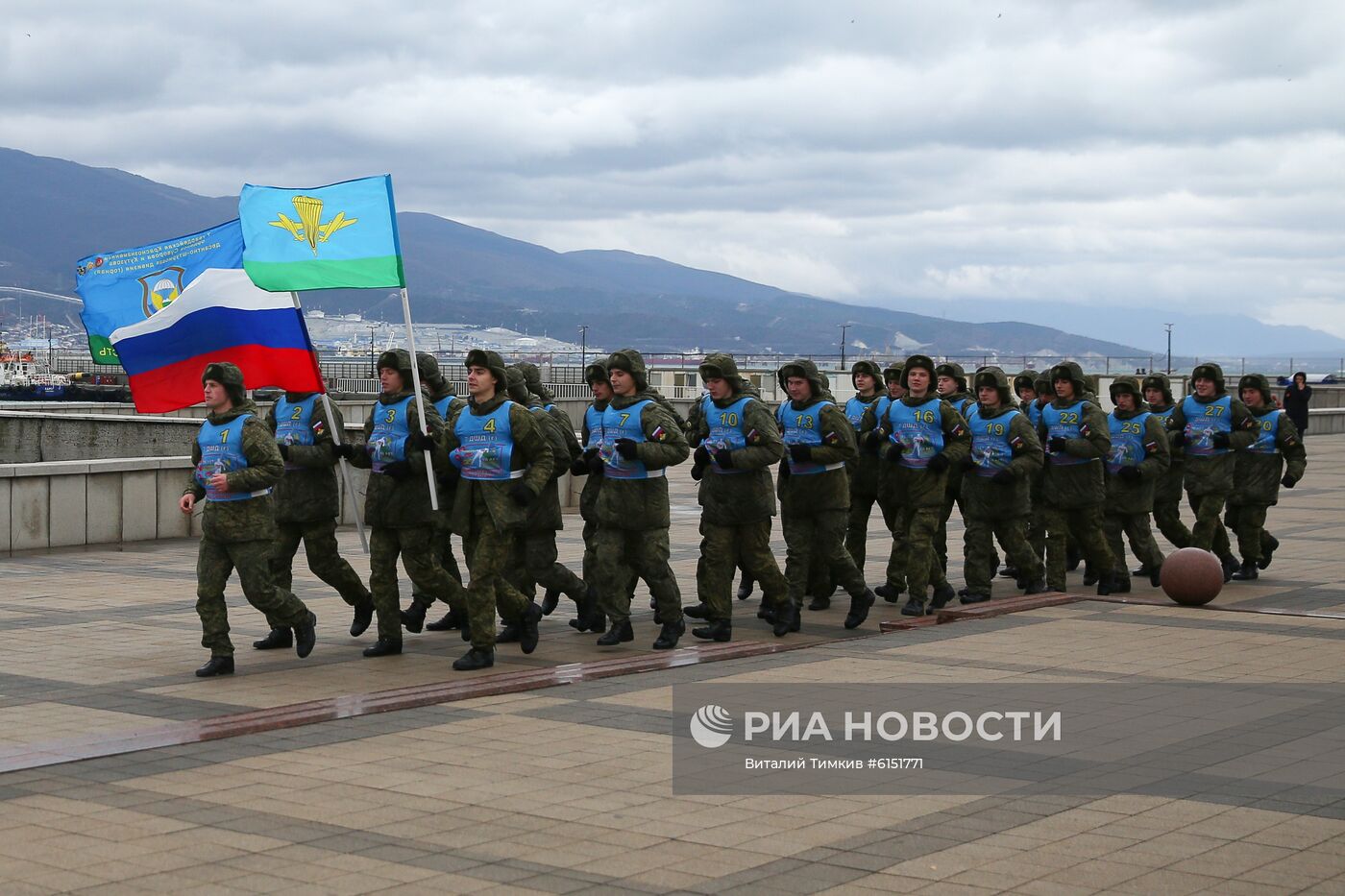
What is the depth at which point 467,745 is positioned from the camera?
8.32 metres

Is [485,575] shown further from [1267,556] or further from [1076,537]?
[1267,556]

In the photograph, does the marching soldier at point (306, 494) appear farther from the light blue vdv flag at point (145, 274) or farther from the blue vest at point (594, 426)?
the blue vest at point (594, 426)

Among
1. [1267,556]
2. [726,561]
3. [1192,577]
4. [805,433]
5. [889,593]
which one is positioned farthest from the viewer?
[1267,556]

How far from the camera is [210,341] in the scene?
1221 centimetres

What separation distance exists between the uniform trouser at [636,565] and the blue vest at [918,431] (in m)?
2.47

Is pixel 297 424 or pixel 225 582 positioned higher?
pixel 297 424

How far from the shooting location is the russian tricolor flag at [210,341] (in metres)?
11.9

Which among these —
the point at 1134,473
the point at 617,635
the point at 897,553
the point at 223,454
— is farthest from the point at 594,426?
the point at 1134,473

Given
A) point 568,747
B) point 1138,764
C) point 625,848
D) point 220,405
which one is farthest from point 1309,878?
point 220,405

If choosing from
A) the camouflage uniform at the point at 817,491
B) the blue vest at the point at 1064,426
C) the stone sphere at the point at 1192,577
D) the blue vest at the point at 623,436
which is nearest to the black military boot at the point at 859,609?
the camouflage uniform at the point at 817,491

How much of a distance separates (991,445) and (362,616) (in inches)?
201

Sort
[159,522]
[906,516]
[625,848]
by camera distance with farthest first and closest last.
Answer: [159,522] → [906,516] → [625,848]

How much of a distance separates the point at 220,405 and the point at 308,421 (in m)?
1.00

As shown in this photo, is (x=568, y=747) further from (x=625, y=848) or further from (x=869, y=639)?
(x=869, y=639)
